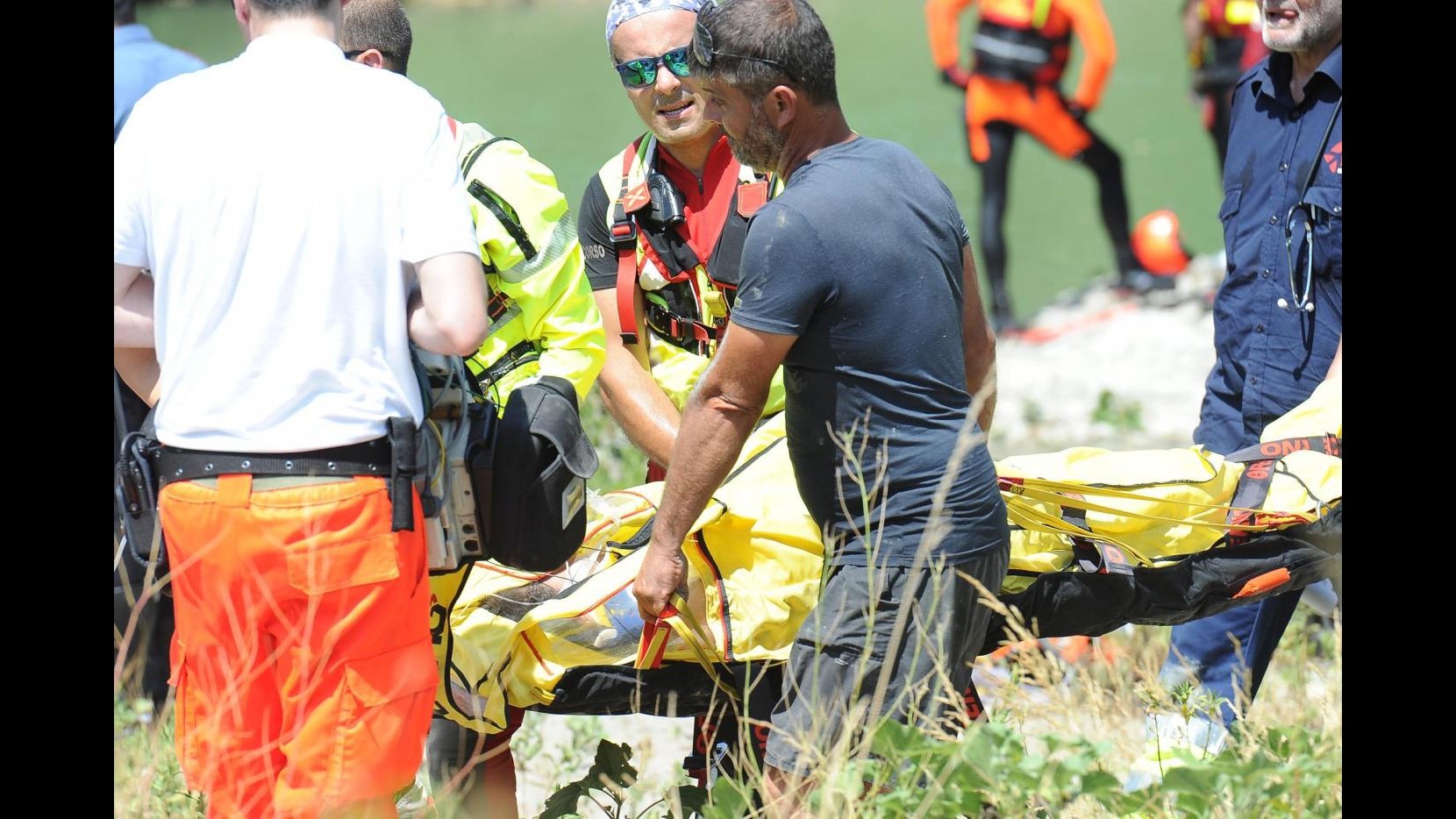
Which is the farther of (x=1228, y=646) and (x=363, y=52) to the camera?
(x=1228, y=646)

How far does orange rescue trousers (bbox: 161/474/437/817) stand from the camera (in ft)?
7.75

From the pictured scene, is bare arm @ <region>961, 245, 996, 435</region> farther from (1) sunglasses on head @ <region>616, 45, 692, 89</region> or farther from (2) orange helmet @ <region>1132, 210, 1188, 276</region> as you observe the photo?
(2) orange helmet @ <region>1132, 210, 1188, 276</region>

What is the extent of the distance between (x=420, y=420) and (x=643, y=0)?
1376 millimetres

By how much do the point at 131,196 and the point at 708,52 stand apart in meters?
0.98

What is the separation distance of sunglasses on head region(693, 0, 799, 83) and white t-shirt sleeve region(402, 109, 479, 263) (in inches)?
20.0

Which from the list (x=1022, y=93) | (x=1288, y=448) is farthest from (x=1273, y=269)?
(x=1022, y=93)

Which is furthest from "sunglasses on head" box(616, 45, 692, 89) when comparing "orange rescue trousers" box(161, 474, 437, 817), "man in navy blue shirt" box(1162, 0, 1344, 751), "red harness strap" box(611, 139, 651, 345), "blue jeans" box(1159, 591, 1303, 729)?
"blue jeans" box(1159, 591, 1303, 729)

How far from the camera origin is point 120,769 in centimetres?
349

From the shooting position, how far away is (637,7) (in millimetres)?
3434

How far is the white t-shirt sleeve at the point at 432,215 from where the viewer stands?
7.81ft

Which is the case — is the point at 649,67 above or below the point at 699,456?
above

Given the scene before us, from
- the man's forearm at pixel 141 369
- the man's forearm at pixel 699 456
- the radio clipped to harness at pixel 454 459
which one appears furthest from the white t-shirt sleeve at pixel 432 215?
the man's forearm at pixel 141 369

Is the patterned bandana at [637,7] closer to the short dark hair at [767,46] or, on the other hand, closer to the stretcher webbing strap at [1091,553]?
the short dark hair at [767,46]

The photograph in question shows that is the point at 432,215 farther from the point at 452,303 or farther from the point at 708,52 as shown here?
the point at 708,52
